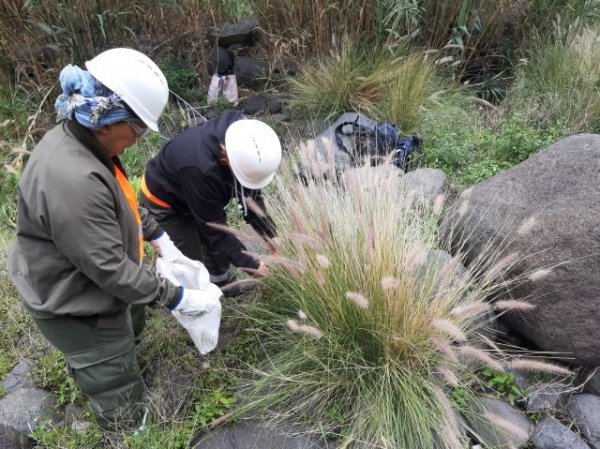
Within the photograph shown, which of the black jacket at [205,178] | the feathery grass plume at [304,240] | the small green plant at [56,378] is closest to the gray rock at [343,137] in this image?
the black jacket at [205,178]

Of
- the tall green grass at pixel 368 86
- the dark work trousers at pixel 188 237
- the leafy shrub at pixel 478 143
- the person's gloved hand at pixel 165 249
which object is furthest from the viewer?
the tall green grass at pixel 368 86

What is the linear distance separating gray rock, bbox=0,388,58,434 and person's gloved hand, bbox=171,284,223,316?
95cm

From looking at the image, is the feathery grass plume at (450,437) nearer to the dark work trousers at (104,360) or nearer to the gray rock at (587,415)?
the gray rock at (587,415)

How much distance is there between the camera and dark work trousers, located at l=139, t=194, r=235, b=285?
2969 millimetres

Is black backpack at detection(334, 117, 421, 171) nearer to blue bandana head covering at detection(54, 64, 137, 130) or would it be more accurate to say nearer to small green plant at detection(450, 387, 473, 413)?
small green plant at detection(450, 387, 473, 413)

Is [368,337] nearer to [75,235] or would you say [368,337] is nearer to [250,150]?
[250,150]

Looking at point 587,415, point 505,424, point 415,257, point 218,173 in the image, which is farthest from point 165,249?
point 587,415

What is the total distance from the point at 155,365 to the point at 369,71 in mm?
3754

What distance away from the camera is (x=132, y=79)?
1.81 meters

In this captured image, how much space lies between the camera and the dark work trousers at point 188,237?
2969 mm

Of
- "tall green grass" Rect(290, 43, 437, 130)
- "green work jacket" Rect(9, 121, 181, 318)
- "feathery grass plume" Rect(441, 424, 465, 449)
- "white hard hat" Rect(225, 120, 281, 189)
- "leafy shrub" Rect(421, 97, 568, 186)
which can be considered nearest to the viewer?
"green work jacket" Rect(9, 121, 181, 318)

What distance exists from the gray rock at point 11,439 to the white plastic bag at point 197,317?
3.02 feet

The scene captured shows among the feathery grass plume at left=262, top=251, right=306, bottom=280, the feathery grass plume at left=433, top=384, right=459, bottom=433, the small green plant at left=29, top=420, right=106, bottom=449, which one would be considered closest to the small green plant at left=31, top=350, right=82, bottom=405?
the small green plant at left=29, top=420, right=106, bottom=449

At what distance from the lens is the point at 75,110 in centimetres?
178
